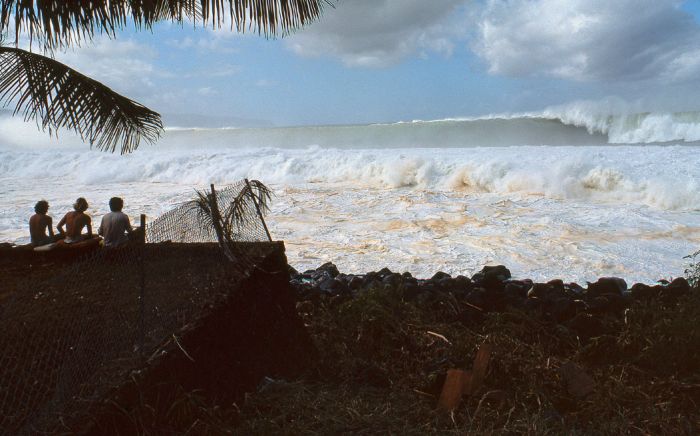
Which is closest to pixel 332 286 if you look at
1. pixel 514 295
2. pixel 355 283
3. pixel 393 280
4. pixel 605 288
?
pixel 355 283

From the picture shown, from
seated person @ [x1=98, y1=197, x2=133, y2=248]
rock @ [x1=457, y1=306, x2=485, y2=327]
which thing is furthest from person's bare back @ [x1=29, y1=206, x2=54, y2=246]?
rock @ [x1=457, y1=306, x2=485, y2=327]

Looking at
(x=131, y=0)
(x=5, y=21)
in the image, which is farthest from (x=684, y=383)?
(x=5, y=21)

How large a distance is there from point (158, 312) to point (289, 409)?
110cm

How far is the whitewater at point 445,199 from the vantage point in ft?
34.2

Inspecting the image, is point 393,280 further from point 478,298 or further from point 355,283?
point 478,298

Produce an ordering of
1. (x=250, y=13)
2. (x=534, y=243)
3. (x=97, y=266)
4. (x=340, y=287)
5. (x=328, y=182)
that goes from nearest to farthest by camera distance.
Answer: (x=97, y=266) < (x=250, y=13) < (x=340, y=287) < (x=534, y=243) < (x=328, y=182)

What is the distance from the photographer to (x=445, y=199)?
1647 centimetres

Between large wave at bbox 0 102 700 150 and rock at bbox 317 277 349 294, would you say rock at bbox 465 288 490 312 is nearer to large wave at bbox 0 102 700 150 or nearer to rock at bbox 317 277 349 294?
rock at bbox 317 277 349 294

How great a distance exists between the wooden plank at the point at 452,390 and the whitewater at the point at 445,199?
17.5 feet

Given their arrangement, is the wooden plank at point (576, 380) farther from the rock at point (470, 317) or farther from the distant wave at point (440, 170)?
the distant wave at point (440, 170)

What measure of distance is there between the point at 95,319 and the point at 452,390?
8.09 ft

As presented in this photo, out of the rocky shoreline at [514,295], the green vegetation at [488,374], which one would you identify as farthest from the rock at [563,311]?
the green vegetation at [488,374]

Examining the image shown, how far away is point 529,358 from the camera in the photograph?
5031mm

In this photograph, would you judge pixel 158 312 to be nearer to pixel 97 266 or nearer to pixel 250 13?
pixel 97 266
